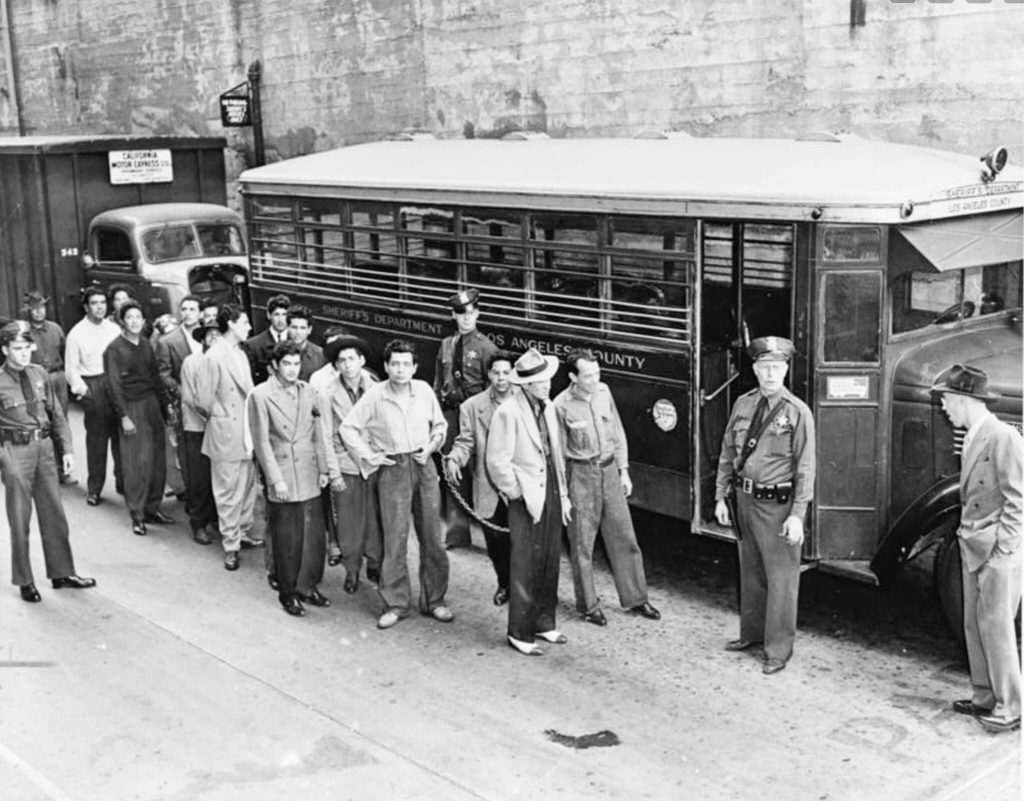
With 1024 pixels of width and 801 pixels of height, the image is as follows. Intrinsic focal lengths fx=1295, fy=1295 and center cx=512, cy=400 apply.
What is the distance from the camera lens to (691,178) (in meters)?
7.71

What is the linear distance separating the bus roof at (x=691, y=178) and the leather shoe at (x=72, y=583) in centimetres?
353

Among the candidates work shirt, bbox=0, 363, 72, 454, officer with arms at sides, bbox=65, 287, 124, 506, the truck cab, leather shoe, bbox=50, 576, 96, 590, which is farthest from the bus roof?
leather shoe, bbox=50, 576, 96, 590

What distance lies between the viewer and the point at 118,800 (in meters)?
5.68

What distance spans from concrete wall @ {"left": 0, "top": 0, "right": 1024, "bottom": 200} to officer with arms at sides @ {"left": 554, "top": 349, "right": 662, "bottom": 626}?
4.41 m

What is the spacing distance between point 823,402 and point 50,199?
390 inches

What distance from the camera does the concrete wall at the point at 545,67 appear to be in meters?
10.3

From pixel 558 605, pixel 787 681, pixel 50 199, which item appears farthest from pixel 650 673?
pixel 50 199

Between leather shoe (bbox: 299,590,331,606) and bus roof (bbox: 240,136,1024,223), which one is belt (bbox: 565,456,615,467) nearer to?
bus roof (bbox: 240,136,1024,223)

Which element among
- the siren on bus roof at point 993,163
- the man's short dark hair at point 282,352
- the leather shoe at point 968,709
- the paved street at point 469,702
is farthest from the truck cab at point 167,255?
the leather shoe at point 968,709

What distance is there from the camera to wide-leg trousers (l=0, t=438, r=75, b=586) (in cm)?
797

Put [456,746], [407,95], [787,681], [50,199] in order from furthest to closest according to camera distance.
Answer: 1. [407,95]
2. [50,199]
3. [787,681]
4. [456,746]

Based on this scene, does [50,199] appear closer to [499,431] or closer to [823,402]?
[499,431]

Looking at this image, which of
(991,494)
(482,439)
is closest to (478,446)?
(482,439)

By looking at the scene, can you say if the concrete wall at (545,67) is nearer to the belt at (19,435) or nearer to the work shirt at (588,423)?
the work shirt at (588,423)
